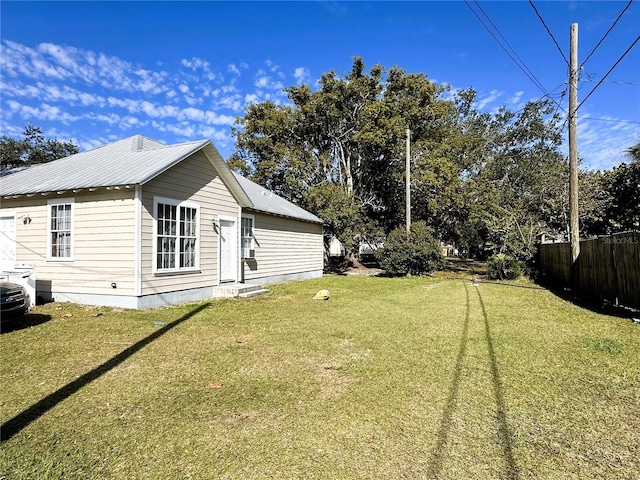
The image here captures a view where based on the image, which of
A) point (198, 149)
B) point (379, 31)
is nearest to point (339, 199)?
point (379, 31)

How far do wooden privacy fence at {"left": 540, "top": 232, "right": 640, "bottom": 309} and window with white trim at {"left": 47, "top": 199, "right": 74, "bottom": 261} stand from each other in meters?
13.1

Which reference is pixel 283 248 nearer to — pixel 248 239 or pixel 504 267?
pixel 248 239

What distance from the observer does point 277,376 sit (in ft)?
14.6

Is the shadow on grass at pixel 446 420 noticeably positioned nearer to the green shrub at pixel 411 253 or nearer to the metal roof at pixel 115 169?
the metal roof at pixel 115 169

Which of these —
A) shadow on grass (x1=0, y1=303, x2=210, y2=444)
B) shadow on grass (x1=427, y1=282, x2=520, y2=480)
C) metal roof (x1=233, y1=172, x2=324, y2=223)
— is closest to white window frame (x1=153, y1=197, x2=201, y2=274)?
metal roof (x1=233, y1=172, x2=324, y2=223)

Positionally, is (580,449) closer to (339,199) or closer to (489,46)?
(489,46)

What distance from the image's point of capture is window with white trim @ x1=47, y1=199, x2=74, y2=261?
9.41 m

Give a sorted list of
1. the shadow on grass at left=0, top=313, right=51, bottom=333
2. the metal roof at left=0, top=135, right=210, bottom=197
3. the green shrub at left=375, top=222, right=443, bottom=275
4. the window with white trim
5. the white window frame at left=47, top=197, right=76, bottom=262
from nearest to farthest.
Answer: the shadow on grass at left=0, top=313, right=51, bottom=333, the metal roof at left=0, top=135, right=210, bottom=197, the white window frame at left=47, top=197, right=76, bottom=262, the window with white trim, the green shrub at left=375, top=222, right=443, bottom=275

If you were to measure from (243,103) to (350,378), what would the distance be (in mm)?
23779

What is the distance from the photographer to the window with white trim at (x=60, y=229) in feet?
30.9

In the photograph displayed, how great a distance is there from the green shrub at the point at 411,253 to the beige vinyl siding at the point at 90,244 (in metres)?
12.5

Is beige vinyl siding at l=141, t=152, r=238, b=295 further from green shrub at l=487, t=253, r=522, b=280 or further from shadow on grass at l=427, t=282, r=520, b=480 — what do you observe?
green shrub at l=487, t=253, r=522, b=280

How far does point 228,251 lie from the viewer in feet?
39.0

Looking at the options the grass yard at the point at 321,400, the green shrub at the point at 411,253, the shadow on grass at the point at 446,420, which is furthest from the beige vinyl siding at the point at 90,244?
the green shrub at the point at 411,253
